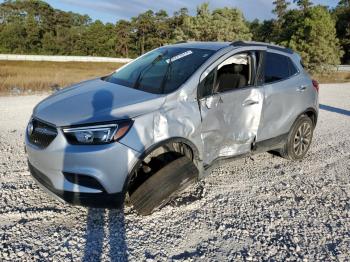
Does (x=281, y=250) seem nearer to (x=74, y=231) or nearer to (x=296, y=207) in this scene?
(x=296, y=207)

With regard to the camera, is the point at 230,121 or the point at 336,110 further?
the point at 336,110

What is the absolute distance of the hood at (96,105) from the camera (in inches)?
135

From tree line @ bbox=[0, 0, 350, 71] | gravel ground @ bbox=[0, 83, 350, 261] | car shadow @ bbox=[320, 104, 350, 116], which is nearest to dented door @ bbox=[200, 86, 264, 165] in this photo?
gravel ground @ bbox=[0, 83, 350, 261]

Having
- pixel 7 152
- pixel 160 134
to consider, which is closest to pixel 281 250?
pixel 160 134

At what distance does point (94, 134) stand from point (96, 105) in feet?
1.34

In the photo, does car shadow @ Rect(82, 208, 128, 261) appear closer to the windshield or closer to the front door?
the front door

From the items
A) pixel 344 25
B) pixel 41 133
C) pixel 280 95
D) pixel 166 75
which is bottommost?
pixel 41 133

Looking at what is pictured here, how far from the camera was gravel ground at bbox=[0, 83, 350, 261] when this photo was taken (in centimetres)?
323

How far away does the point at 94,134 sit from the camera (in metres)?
3.33

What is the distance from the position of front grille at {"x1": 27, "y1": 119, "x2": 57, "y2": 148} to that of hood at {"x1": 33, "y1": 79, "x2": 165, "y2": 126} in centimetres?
7

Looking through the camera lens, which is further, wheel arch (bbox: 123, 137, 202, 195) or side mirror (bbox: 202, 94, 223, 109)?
side mirror (bbox: 202, 94, 223, 109)

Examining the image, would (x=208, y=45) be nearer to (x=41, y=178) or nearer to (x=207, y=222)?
(x=207, y=222)

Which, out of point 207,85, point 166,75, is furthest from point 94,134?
point 207,85

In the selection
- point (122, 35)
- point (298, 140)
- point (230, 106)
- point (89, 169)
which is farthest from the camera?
point (122, 35)
